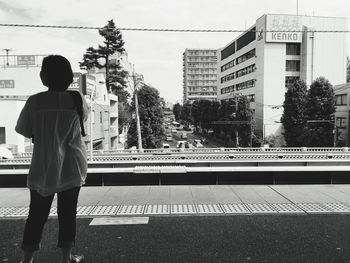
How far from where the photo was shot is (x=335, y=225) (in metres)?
4.36

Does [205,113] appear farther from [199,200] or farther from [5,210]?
[5,210]

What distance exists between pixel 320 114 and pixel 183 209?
39734 millimetres

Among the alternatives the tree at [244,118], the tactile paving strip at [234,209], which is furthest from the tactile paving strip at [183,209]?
the tree at [244,118]

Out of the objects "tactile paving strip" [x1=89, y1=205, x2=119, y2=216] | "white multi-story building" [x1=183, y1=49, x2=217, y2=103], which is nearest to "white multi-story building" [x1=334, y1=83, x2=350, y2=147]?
"tactile paving strip" [x1=89, y1=205, x2=119, y2=216]

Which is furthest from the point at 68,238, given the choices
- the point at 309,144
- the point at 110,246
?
the point at 309,144

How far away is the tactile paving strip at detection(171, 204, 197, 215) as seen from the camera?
5.02 meters

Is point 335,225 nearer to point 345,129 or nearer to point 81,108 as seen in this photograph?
point 81,108

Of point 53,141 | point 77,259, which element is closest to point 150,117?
point 77,259

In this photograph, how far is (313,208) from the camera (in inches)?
207

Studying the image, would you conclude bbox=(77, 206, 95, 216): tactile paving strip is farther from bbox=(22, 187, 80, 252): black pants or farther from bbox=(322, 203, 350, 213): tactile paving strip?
bbox=(322, 203, 350, 213): tactile paving strip

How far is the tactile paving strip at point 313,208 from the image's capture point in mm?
5066

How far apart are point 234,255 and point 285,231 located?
1.02 metres

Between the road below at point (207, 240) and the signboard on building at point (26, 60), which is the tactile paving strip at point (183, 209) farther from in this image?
the signboard on building at point (26, 60)

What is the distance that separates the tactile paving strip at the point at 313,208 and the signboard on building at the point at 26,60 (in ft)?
134
